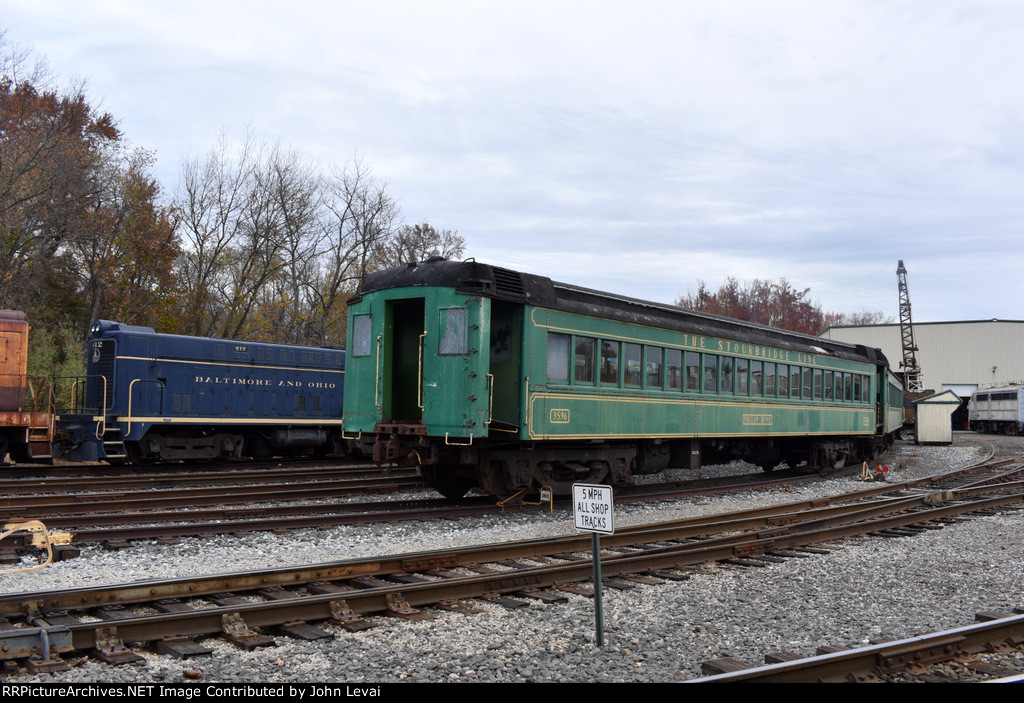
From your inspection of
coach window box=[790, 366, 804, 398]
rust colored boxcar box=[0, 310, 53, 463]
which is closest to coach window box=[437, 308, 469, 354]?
coach window box=[790, 366, 804, 398]

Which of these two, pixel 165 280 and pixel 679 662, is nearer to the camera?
pixel 679 662

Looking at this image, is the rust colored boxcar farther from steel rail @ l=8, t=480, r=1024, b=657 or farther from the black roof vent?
steel rail @ l=8, t=480, r=1024, b=657

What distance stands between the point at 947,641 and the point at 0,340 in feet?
63.5

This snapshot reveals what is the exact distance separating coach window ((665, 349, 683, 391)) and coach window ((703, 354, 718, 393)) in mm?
878

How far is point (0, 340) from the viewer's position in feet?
59.3

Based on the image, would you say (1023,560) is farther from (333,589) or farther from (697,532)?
(333,589)

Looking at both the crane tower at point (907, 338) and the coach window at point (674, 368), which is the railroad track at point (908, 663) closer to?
the coach window at point (674, 368)

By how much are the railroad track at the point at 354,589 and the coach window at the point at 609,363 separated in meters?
2.85

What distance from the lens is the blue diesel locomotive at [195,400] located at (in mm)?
18750

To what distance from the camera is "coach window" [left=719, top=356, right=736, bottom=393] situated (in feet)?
52.7

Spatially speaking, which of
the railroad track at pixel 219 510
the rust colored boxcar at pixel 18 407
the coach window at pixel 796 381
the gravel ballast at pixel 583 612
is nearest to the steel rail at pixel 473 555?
the gravel ballast at pixel 583 612

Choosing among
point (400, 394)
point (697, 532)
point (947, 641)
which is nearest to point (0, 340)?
point (400, 394)

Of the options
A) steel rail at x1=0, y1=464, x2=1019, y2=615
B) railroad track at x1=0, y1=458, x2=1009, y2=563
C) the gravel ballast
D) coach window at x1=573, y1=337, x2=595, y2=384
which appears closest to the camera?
the gravel ballast

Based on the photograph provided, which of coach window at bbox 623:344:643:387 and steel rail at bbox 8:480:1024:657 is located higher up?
coach window at bbox 623:344:643:387
